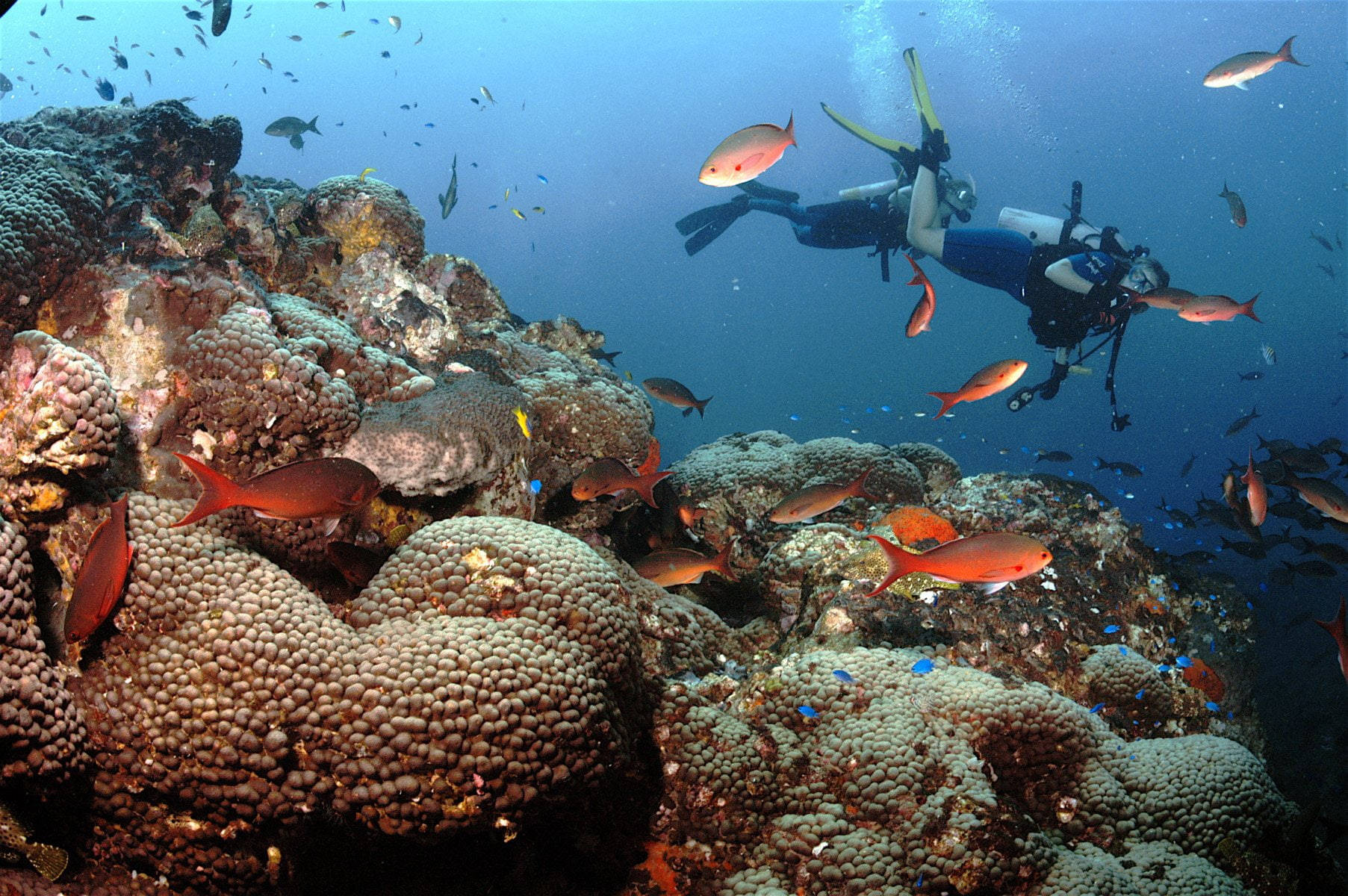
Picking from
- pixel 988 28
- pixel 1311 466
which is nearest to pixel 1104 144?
pixel 988 28

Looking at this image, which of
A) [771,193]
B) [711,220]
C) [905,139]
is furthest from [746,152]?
[905,139]

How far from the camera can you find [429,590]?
2615 mm

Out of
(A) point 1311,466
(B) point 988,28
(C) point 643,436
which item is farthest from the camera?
(B) point 988,28

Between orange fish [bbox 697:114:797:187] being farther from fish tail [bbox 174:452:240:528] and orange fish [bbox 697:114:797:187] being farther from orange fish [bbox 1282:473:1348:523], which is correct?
orange fish [bbox 1282:473:1348:523]

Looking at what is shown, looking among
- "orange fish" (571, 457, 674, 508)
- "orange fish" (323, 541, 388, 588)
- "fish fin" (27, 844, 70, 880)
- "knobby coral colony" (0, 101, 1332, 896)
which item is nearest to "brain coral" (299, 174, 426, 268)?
"knobby coral colony" (0, 101, 1332, 896)

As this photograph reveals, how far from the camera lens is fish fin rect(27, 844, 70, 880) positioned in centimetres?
207

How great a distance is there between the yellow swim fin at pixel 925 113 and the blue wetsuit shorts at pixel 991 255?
1.89 metres

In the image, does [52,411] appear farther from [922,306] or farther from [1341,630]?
[1341,630]

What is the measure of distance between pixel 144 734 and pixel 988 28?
10094cm

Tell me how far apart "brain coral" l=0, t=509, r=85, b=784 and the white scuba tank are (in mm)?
9984

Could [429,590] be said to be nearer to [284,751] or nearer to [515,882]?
[284,751]

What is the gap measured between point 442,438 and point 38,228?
2184 mm

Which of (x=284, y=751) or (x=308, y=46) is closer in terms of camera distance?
(x=284, y=751)

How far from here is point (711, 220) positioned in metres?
13.2
